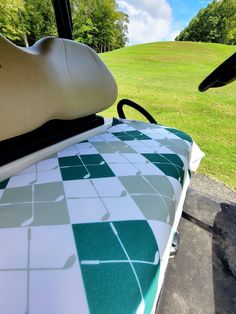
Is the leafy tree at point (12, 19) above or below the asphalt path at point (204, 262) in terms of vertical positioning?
above

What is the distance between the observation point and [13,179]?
2.58 ft

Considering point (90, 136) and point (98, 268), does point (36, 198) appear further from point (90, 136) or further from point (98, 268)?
point (90, 136)

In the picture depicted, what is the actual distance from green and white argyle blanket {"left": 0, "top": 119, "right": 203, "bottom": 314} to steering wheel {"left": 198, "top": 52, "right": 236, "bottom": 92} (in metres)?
0.35

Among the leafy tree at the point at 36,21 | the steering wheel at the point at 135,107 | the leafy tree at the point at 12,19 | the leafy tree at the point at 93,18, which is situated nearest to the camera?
the steering wheel at the point at 135,107

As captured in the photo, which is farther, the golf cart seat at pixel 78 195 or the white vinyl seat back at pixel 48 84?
the white vinyl seat back at pixel 48 84

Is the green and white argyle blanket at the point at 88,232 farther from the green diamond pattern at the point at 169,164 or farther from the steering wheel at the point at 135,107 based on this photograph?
the steering wheel at the point at 135,107

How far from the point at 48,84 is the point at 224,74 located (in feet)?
2.36

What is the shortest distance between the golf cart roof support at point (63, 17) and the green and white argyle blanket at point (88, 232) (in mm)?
1007

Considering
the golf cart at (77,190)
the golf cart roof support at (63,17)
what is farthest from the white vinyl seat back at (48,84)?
the golf cart roof support at (63,17)

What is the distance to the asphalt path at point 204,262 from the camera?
2.82ft

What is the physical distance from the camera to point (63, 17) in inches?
56.5

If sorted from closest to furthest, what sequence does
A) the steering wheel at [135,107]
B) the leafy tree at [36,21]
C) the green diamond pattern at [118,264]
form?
the green diamond pattern at [118,264] → the steering wheel at [135,107] → the leafy tree at [36,21]

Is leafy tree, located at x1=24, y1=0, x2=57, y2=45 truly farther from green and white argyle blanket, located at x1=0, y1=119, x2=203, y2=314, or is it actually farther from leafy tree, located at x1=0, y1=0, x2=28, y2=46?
green and white argyle blanket, located at x1=0, y1=119, x2=203, y2=314

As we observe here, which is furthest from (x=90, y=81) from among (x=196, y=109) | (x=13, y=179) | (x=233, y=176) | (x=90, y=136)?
(x=196, y=109)
